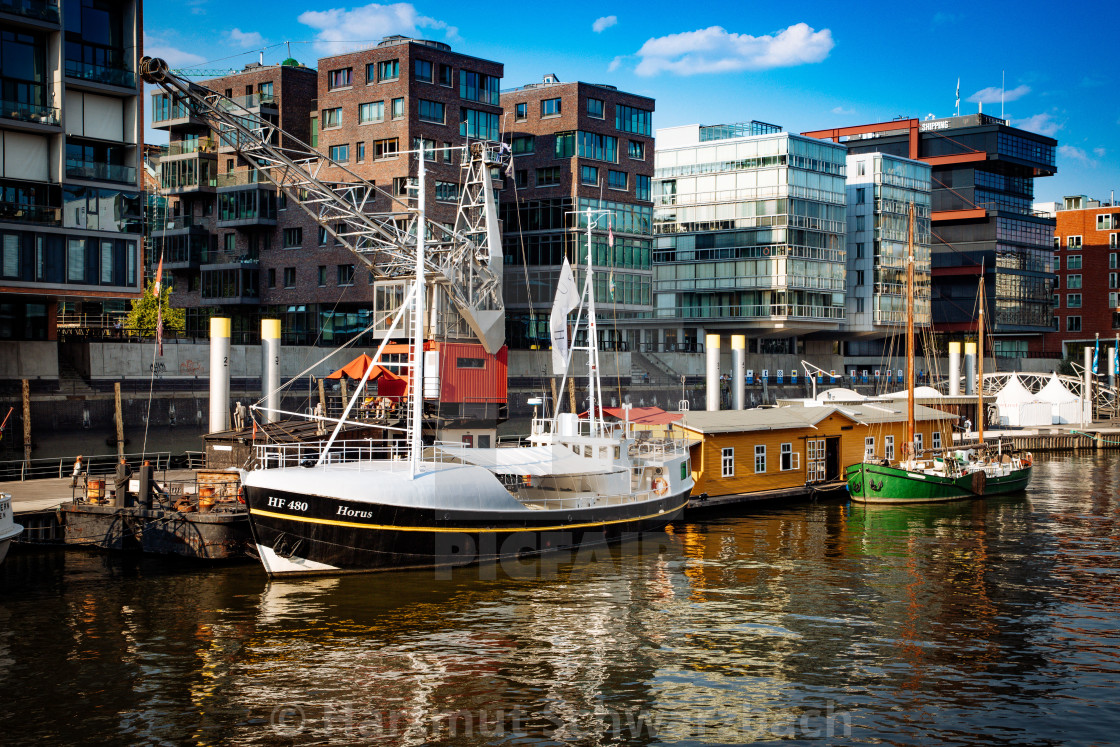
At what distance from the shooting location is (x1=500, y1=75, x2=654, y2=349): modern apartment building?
284 ft

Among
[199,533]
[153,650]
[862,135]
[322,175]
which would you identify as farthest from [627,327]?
[153,650]

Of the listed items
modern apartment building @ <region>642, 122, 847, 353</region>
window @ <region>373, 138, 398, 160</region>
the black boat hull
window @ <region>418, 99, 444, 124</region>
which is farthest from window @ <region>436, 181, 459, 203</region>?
the black boat hull

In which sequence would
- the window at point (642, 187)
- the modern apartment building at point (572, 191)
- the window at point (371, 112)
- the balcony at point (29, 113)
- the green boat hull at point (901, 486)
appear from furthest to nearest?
the window at point (642, 187), the modern apartment building at point (572, 191), the window at point (371, 112), the balcony at point (29, 113), the green boat hull at point (901, 486)

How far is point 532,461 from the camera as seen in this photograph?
37438 mm

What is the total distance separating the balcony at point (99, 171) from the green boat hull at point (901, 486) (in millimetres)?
42046

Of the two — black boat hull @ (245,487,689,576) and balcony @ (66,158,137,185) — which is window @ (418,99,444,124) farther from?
black boat hull @ (245,487,689,576)

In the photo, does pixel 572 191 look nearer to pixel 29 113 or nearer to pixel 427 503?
pixel 29 113

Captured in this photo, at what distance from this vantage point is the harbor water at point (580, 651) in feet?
65.7

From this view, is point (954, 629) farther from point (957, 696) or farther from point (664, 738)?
point (664, 738)

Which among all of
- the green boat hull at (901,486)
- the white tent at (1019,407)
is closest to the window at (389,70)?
the green boat hull at (901,486)

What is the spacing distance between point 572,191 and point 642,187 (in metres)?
9.73

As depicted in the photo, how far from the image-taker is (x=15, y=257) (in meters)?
52.5

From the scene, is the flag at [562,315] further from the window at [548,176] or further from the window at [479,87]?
the window at [548,176]

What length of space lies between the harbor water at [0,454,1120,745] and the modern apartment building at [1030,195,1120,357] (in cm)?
12330
